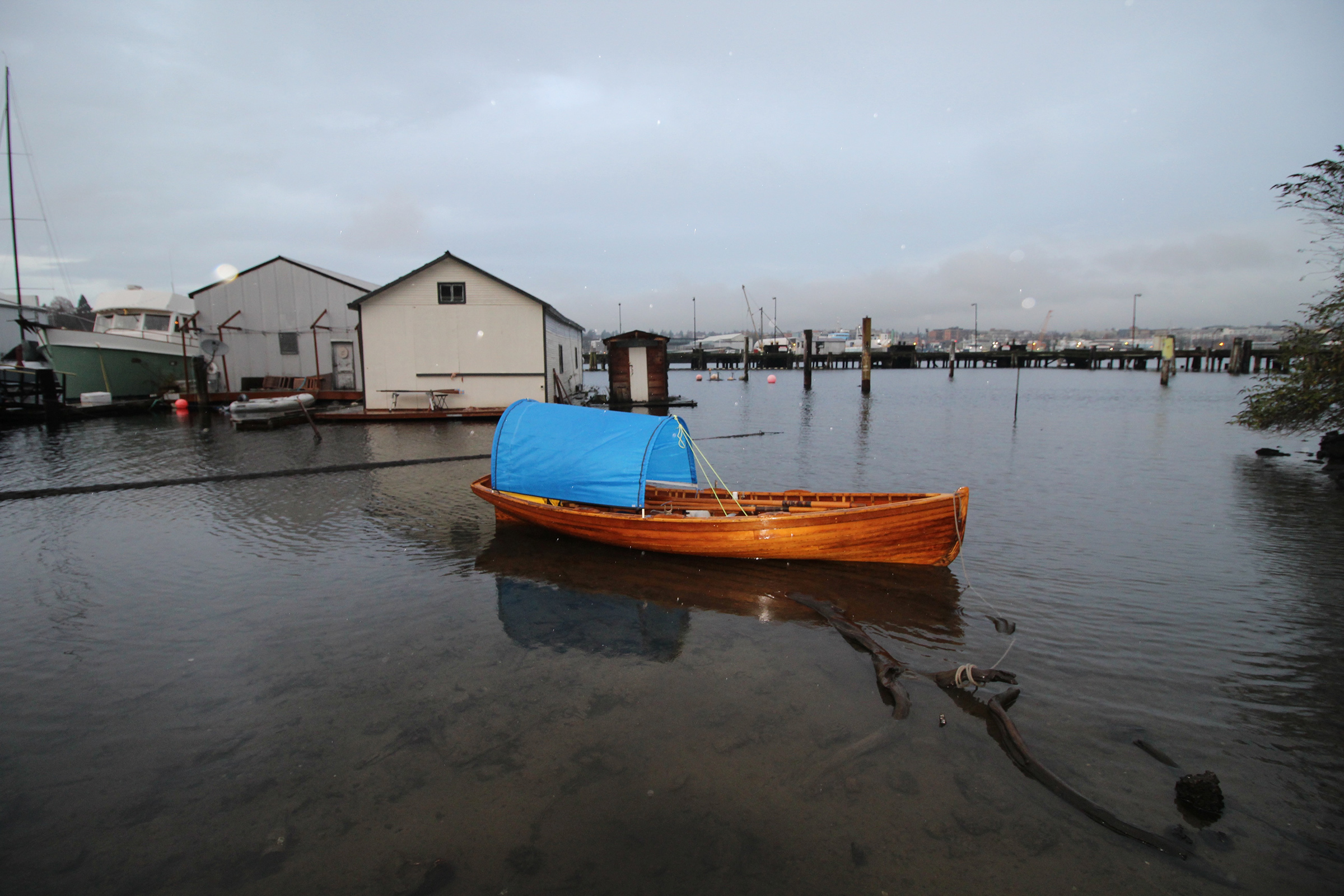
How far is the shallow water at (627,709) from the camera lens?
4.47 m

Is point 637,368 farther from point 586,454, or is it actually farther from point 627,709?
point 627,709

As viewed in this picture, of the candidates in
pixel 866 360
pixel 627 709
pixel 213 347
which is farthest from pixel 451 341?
pixel 866 360

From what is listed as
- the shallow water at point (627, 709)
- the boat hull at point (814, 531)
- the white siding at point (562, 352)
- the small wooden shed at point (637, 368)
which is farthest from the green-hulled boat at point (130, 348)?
the boat hull at point (814, 531)

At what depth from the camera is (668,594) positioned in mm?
9531

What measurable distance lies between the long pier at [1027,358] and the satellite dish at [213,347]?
54088 mm

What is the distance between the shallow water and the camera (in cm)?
447

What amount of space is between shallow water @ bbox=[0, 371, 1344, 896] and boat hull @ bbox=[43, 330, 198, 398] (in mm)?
27195

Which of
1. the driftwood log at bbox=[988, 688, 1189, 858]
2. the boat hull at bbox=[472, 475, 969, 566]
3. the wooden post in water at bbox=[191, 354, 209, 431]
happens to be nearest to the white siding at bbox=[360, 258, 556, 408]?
the wooden post in water at bbox=[191, 354, 209, 431]

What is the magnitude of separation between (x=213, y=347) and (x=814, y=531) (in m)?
37.4

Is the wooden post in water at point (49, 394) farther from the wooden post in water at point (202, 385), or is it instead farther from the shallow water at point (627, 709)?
the shallow water at point (627, 709)

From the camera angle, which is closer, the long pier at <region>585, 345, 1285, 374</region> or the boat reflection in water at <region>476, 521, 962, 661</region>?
the boat reflection in water at <region>476, 521, 962, 661</region>

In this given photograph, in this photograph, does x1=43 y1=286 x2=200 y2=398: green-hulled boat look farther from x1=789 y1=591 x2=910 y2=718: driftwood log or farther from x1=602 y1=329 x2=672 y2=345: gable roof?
x1=789 y1=591 x2=910 y2=718: driftwood log

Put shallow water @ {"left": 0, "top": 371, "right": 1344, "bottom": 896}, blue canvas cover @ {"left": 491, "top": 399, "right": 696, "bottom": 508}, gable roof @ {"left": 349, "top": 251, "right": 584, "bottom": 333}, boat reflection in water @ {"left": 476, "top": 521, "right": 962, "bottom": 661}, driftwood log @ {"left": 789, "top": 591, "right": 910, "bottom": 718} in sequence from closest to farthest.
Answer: shallow water @ {"left": 0, "top": 371, "right": 1344, "bottom": 896}, driftwood log @ {"left": 789, "top": 591, "right": 910, "bottom": 718}, boat reflection in water @ {"left": 476, "top": 521, "right": 962, "bottom": 661}, blue canvas cover @ {"left": 491, "top": 399, "right": 696, "bottom": 508}, gable roof @ {"left": 349, "top": 251, "right": 584, "bottom": 333}

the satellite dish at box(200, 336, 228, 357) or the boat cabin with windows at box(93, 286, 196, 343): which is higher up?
the boat cabin with windows at box(93, 286, 196, 343)
